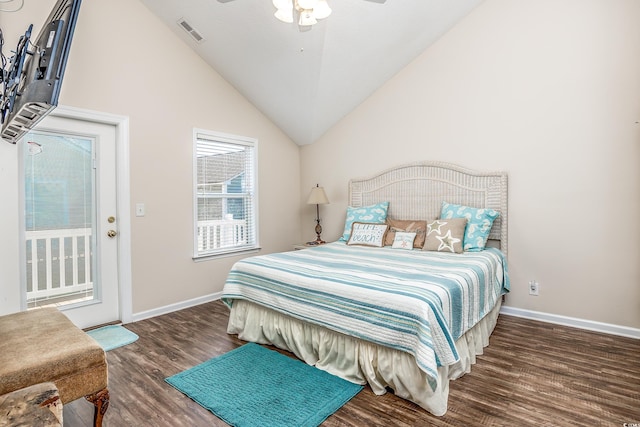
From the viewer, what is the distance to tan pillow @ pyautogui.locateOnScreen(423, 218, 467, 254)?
323cm

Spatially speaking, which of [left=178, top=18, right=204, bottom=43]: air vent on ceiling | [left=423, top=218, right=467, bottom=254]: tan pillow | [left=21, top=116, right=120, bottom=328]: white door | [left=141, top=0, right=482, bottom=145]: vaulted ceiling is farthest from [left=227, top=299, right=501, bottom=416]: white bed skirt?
[left=178, top=18, right=204, bottom=43]: air vent on ceiling

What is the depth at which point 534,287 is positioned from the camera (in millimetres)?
3262

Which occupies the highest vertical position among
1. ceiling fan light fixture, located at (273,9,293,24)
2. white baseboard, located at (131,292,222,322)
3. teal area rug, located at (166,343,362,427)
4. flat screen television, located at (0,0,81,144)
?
ceiling fan light fixture, located at (273,9,293,24)

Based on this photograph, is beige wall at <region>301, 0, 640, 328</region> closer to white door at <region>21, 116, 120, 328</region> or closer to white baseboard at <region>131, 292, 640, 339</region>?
white baseboard at <region>131, 292, 640, 339</region>

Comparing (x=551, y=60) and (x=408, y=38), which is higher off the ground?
(x=408, y=38)

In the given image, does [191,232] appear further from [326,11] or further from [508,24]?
[508,24]

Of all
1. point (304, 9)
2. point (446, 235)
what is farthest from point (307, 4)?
point (446, 235)

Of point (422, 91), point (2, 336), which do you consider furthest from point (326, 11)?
point (2, 336)

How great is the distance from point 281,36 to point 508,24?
2.20 metres

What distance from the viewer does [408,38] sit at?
11.8ft

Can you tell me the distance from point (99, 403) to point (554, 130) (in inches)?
153

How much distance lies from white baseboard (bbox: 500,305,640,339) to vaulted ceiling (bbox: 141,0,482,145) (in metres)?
2.91

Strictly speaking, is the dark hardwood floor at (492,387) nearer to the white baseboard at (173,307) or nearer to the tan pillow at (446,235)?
the white baseboard at (173,307)

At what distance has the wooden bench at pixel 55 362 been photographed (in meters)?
1.42
